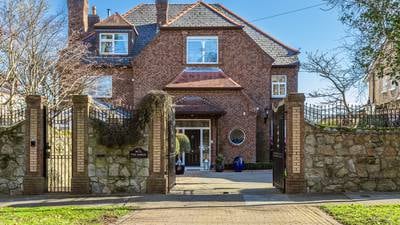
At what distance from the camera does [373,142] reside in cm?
1552

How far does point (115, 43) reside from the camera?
34781 mm

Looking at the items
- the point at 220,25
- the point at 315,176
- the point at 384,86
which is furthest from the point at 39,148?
the point at 384,86

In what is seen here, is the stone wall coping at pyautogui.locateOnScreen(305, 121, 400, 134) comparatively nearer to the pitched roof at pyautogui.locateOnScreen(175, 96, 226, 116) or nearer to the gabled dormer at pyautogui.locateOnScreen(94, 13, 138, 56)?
the pitched roof at pyautogui.locateOnScreen(175, 96, 226, 116)

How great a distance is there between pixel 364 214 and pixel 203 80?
21.2 m

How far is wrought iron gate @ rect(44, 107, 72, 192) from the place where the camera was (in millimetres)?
16272

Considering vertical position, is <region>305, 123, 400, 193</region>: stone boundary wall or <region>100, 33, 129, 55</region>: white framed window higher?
<region>100, 33, 129, 55</region>: white framed window

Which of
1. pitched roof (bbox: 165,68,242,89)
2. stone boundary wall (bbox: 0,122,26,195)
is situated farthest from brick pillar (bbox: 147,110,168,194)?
pitched roof (bbox: 165,68,242,89)

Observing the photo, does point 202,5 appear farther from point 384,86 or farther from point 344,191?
point 344,191

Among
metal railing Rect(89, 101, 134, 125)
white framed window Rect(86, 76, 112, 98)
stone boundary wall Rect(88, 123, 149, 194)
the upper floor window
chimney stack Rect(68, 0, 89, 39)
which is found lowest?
stone boundary wall Rect(88, 123, 149, 194)

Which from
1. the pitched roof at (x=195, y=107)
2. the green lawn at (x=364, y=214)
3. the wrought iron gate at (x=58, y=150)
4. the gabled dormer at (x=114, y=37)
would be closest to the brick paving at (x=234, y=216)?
the green lawn at (x=364, y=214)

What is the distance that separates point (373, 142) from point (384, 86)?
77.4ft

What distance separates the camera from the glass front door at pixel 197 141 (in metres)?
31.1

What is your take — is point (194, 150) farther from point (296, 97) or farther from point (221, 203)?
point (221, 203)

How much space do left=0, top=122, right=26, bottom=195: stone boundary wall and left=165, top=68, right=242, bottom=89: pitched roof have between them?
51.0 ft
